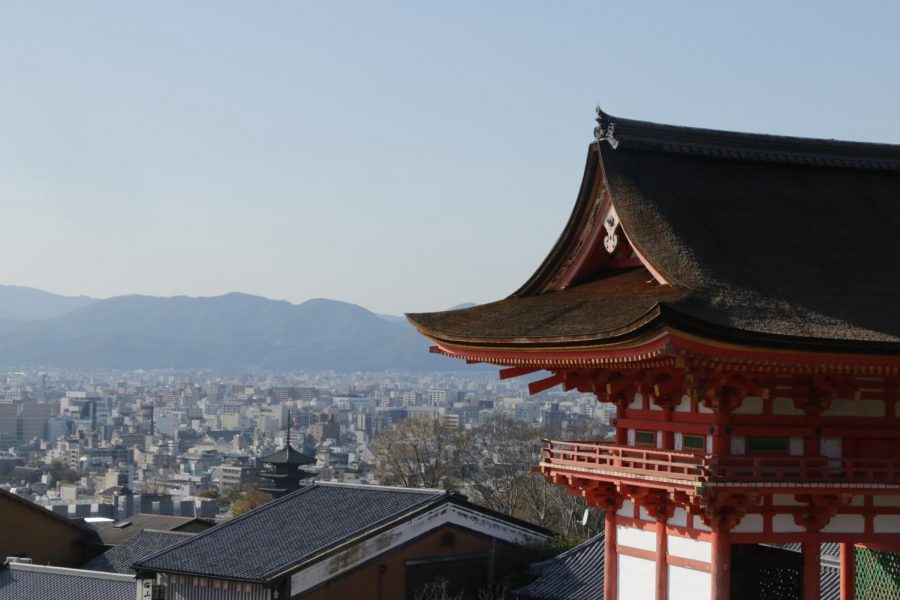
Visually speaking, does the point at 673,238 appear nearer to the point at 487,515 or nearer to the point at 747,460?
the point at 747,460

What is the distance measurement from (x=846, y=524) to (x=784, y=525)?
2.11 feet

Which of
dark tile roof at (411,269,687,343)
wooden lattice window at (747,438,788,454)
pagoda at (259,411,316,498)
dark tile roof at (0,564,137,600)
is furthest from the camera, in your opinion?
pagoda at (259,411,316,498)


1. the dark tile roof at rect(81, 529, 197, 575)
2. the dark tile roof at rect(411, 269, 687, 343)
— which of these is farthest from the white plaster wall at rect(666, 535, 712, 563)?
the dark tile roof at rect(81, 529, 197, 575)

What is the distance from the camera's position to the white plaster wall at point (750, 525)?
42.6 ft

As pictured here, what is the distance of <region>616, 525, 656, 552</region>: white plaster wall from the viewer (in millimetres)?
13984

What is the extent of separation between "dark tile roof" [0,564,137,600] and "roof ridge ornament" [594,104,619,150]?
13.4 metres

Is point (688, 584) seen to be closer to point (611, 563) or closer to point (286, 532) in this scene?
point (611, 563)

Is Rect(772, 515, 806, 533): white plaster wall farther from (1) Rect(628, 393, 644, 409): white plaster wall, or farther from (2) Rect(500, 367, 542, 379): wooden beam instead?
(2) Rect(500, 367, 542, 379): wooden beam

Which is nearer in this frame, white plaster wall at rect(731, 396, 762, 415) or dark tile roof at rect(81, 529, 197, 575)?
white plaster wall at rect(731, 396, 762, 415)

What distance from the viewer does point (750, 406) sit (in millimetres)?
12992

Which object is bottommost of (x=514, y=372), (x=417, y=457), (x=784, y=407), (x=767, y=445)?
(x=417, y=457)

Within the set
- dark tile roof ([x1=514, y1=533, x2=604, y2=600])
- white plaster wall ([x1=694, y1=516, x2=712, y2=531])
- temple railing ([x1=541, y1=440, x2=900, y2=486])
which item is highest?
temple railing ([x1=541, y1=440, x2=900, y2=486])

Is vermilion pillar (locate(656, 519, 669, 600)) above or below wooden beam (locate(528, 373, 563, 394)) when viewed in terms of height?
below

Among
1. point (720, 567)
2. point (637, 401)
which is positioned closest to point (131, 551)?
point (637, 401)
